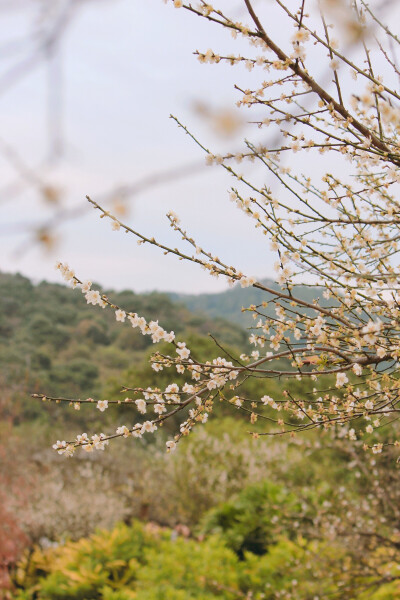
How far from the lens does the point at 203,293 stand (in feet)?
191

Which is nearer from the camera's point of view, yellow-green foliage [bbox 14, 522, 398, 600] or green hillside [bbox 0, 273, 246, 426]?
yellow-green foliage [bbox 14, 522, 398, 600]

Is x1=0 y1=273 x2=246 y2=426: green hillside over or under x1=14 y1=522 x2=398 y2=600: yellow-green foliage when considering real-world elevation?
over

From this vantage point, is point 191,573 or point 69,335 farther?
point 69,335

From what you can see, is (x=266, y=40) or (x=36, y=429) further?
(x=36, y=429)

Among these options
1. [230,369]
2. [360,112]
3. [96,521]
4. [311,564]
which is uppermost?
[360,112]

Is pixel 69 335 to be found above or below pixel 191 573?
above

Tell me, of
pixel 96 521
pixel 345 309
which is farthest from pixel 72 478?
pixel 345 309

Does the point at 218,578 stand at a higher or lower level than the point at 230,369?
lower

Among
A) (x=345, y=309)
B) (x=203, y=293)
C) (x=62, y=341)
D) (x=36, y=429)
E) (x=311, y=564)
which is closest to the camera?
(x=345, y=309)

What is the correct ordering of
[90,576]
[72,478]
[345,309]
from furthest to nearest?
[72,478]
[90,576]
[345,309]

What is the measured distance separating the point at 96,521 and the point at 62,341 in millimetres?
21518

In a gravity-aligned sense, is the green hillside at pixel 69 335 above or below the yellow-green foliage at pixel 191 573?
above

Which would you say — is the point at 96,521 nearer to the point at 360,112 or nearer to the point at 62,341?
the point at 360,112

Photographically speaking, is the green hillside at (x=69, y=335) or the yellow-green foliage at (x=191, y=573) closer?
the yellow-green foliage at (x=191, y=573)
